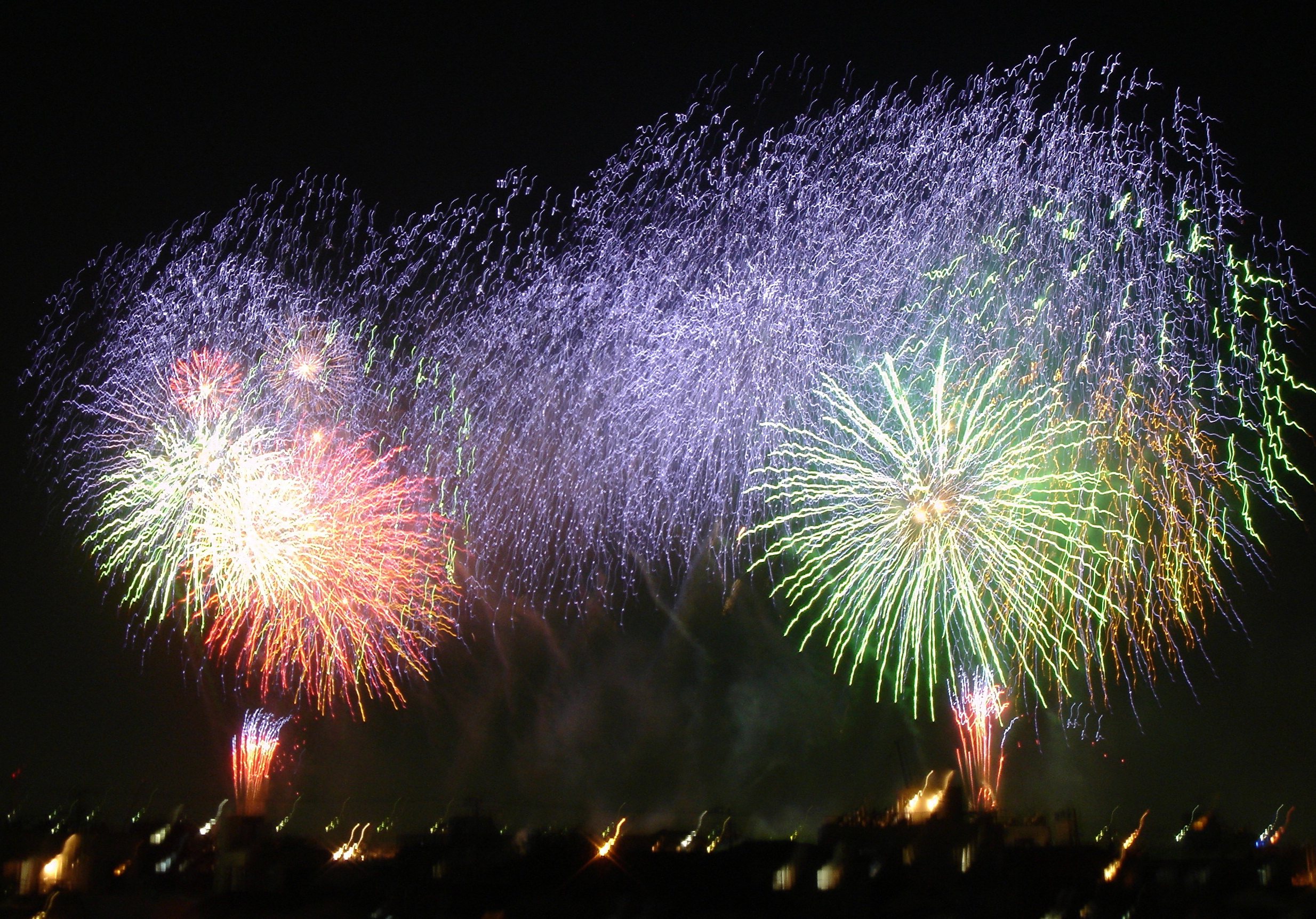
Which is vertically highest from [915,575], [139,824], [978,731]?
[915,575]

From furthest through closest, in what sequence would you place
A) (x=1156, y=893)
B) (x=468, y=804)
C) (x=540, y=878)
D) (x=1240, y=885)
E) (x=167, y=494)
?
(x=468, y=804) < (x=167, y=494) < (x=540, y=878) < (x=1240, y=885) < (x=1156, y=893)

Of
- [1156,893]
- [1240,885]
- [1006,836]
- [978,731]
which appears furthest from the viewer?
[978,731]

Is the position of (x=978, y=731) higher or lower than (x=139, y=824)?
higher

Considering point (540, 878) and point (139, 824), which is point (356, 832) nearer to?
point (139, 824)

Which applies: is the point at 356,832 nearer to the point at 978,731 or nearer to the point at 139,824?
the point at 139,824

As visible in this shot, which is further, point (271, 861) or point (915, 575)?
point (915, 575)

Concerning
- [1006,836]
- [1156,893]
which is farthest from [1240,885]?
[1006,836]

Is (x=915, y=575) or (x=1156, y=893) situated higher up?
(x=915, y=575)

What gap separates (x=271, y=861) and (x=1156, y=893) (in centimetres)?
1255

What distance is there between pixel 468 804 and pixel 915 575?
491 inches

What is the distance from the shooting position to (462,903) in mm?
16594

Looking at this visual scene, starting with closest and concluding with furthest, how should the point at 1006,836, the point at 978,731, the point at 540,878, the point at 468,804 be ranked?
the point at 540,878 < the point at 1006,836 < the point at 978,731 < the point at 468,804

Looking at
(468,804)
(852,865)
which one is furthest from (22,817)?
(852,865)

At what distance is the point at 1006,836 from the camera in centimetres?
1922
